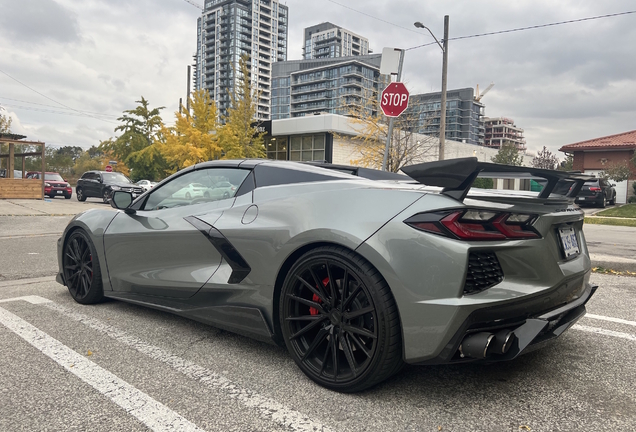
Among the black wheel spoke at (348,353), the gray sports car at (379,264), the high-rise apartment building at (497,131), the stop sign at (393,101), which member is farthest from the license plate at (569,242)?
the high-rise apartment building at (497,131)

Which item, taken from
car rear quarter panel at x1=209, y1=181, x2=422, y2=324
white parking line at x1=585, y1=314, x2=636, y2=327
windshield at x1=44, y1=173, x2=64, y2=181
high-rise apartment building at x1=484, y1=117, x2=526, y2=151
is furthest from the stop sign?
high-rise apartment building at x1=484, y1=117, x2=526, y2=151

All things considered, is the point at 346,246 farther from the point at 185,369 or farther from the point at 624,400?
the point at 624,400

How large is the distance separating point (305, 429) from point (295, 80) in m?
135

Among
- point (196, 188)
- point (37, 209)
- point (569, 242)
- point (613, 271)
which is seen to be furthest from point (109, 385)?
point (37, 209)

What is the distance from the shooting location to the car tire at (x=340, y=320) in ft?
7.34

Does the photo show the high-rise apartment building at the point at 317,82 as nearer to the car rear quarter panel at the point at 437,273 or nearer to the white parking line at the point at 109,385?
the white parking line at the point at 109,385

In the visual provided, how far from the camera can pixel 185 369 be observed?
2.72m

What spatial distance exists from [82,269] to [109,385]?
6.59ft

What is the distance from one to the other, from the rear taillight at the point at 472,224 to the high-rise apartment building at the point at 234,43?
13784 cm

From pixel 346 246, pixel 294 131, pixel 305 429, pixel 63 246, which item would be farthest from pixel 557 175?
pixel 294 131

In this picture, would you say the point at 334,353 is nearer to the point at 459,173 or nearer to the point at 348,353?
the point at 348,353

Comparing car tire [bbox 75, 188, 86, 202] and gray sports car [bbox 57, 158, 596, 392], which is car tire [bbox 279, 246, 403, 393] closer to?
gray sports car [bbox 57, 158, 596, 392]

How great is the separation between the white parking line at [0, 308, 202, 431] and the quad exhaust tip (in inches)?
48.9

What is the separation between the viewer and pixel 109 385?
2490 millimetres
